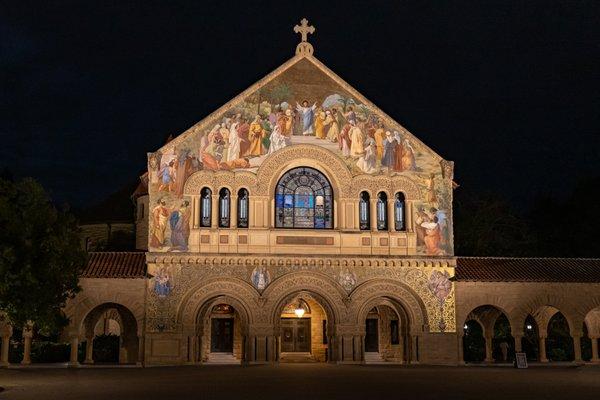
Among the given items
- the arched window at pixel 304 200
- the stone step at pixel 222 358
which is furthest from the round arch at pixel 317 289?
the stone step at pixel 222 358

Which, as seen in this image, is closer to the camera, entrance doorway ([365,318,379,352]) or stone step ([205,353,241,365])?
stone step ([205,353,241,365])

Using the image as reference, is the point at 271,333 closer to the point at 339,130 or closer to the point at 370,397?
the point at 339,130

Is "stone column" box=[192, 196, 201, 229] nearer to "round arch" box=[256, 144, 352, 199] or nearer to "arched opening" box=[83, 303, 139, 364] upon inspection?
"round arch" box=[256, 144, 352, 199]

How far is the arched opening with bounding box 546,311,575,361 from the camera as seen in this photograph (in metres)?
40.9

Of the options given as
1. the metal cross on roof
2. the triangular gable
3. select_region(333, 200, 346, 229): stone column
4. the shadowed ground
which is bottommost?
the shadowed ground

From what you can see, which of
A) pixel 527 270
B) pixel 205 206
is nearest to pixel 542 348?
pixel 527 270

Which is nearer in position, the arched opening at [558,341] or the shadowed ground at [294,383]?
the shadowed ground at [294,383]

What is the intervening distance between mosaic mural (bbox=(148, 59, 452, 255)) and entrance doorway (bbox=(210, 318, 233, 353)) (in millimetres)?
7176

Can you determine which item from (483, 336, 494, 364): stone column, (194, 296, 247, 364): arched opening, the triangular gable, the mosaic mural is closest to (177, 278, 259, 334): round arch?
the mosaic mural

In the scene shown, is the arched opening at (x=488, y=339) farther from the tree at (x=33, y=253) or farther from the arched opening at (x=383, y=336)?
the tree at (x=33, y=253)

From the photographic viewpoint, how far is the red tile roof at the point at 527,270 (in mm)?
36969

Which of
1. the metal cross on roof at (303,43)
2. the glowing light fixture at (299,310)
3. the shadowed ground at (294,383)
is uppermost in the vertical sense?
the metal cross on roof at (303,43)

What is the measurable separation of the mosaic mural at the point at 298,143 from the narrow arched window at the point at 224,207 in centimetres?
119

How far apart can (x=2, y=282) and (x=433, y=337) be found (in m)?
18.9
